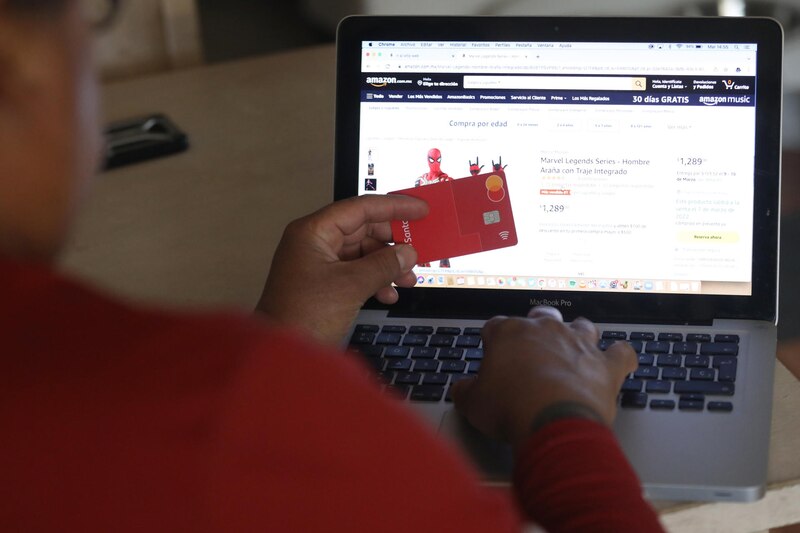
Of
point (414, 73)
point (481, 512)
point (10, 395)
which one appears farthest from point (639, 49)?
point (10, 395)

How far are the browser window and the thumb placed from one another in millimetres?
35

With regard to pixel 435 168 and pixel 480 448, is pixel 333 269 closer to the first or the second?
pixel 435 168

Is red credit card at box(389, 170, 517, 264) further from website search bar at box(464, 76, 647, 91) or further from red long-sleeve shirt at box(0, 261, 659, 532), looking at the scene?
red long-sleeve shirt at box(0, 261, 659, 532)

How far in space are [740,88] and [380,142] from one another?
371 mm

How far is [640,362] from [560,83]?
302 mm

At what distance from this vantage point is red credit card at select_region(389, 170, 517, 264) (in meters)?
1.05

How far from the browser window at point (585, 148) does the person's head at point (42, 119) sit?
61cm

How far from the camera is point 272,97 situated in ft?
5.31

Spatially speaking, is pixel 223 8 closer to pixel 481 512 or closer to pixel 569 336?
pixel 569 336

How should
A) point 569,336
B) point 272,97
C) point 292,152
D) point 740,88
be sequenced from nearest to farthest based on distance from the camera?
point 569,336 → point 740,88 → point 292,152 → point 272,97

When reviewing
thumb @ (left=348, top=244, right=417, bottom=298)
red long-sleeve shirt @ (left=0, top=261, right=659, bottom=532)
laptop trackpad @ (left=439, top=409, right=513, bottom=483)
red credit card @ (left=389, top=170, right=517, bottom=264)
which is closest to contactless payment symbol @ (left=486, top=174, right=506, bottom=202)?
red credit card @ (left=389, top=170, right=517, bottom=264)

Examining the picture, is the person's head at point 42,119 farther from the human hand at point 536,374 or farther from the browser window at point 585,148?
the browser window at point 585,148

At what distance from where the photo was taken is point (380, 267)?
1.04m

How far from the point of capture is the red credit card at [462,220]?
105 centimetres
